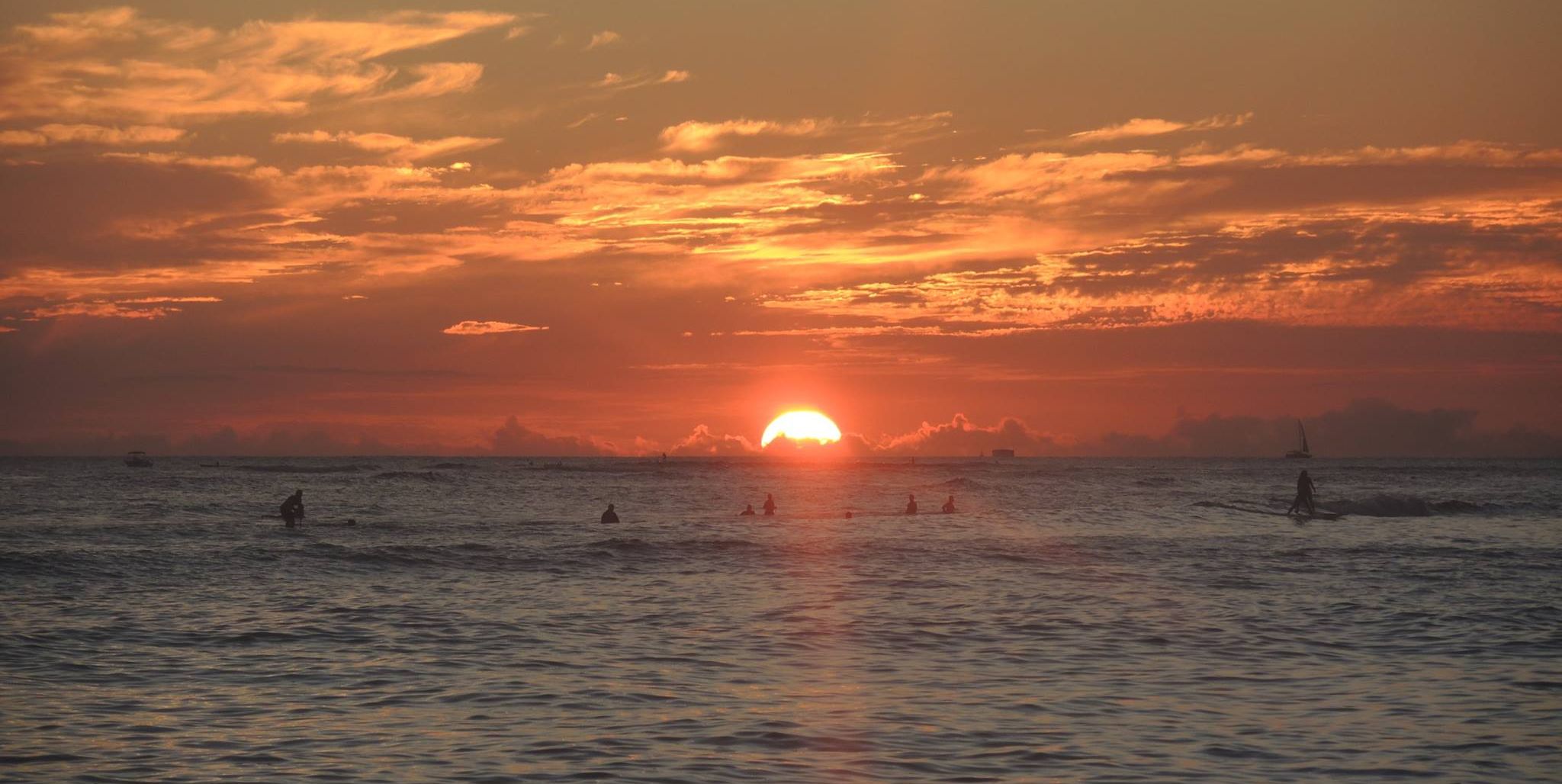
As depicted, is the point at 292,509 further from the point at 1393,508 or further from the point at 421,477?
the point at 421,477

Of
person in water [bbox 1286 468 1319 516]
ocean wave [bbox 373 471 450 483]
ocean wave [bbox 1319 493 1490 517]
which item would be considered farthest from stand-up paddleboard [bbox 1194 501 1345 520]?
ocean wave [bbox 373 471 450 483]

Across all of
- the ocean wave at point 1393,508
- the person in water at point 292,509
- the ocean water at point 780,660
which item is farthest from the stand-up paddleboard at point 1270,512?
the person in water at point 292,509

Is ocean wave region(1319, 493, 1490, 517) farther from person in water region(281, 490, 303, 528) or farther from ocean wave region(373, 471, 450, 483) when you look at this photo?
ocean wave region(373, 471, 450, 483)

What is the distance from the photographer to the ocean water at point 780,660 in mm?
14523

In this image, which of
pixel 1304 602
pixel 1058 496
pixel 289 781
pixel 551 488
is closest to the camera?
pixel 289 781

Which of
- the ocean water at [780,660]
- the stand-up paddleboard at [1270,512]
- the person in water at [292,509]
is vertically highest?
the person in water at [292,509]

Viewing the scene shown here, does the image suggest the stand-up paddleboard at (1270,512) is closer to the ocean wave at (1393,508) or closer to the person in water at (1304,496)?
the person in water at (1304,496)

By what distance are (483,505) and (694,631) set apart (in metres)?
67.4

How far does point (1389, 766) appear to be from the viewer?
1394 cm

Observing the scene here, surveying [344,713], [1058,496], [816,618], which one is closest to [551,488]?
[1058,496]

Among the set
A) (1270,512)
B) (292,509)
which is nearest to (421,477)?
(292,509)

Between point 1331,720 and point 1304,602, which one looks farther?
point 1304,602

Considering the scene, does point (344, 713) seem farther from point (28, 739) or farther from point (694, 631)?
point (694, 631)

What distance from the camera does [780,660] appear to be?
2141 centimetres
